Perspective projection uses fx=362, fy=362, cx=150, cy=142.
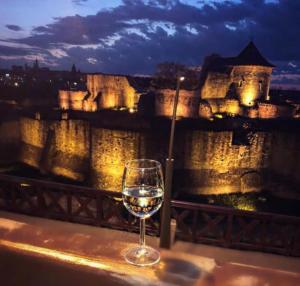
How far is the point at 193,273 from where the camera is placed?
115 centimetres

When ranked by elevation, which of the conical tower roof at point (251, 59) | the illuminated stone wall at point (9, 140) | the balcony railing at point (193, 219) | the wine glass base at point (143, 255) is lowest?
the illuminated stone wall at point (9, 140)

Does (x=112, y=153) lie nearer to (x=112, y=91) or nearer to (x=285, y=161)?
(x=285, y=161)

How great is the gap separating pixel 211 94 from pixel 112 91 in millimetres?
7859

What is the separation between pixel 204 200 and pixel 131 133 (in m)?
4.74

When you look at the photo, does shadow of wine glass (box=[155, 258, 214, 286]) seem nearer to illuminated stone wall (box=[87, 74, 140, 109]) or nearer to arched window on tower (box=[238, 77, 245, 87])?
illuminated stone wall (box=[87, 74, 140, 109])

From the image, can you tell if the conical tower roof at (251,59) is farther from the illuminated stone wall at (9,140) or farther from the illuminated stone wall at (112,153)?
the illuminated stone wall at (9,140)

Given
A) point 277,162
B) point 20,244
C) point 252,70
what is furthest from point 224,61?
point 20,244

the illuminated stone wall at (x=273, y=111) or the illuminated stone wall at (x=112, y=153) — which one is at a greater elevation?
Result: the illuminated stone wall at (x=273, y=111)

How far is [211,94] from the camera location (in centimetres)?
2612

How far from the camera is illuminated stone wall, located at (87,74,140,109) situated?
28.1 m

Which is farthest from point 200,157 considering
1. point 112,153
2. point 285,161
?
point 285,161

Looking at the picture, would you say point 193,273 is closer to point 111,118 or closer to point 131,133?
point 131,133

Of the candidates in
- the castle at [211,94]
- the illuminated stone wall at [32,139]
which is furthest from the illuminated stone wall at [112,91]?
the illuminated stone wall at [32,139]

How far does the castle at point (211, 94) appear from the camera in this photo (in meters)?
24.1
